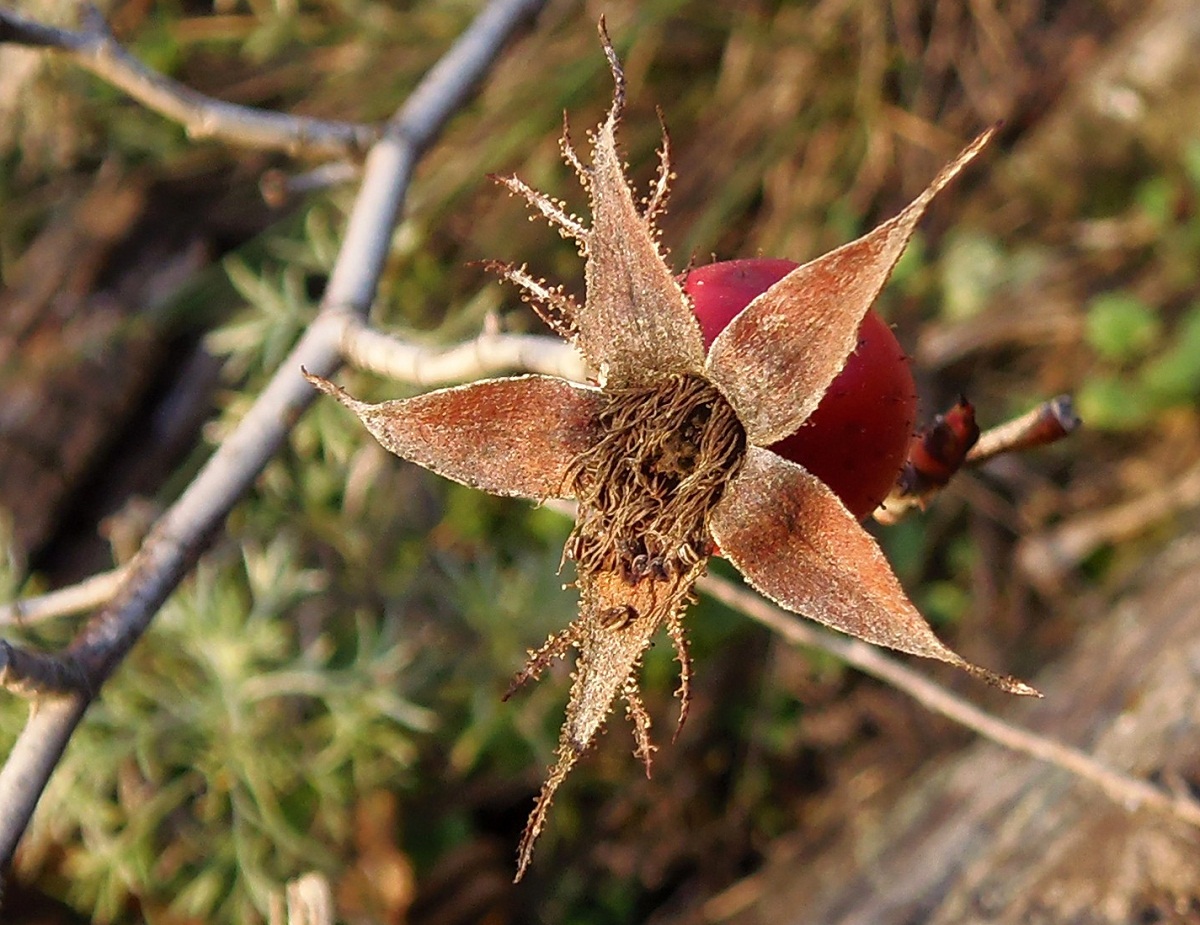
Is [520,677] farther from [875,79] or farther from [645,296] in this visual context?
[875,79]

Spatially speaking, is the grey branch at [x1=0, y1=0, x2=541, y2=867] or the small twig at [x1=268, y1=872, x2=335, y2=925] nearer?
the grey branch at [x1=0, y1=0, x2=541, y2=867]

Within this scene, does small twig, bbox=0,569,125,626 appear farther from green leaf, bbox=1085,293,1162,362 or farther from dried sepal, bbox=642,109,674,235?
green leaf, bbox=1085,293,1162,362

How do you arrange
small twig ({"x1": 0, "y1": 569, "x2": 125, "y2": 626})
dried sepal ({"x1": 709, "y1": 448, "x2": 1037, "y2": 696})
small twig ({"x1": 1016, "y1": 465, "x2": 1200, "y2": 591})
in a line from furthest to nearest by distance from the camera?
small twig ({"x1": 1016, "y1": 465, "x2": 1200, "y2": 591}) → small twig ({"x1": 0, "y1": 569, "x2": 125, "y2": 626}) → dried sepal ({"x1": 709, "y1": 448, "x2": 1037, "y2": 696})

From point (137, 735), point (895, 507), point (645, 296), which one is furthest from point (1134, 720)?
point (137, 735)

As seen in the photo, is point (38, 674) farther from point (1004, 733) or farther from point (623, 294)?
point (1004, 733)

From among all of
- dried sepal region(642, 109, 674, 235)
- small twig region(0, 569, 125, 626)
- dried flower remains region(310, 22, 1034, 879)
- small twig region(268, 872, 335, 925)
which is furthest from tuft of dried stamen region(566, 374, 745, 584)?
small twig region(0, 569, 125, 626)

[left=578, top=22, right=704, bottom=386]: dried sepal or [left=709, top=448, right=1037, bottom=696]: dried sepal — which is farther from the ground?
[left=578, top=22, right=704, bottom=386]: dried sepal

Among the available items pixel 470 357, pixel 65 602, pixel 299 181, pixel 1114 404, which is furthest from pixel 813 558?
pixel 1114 404
